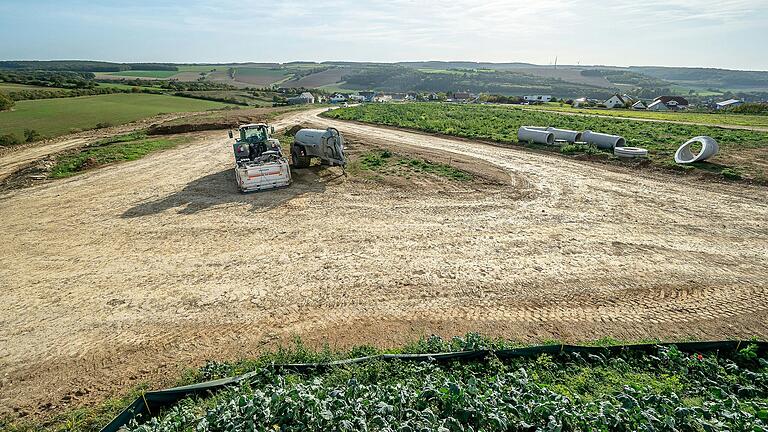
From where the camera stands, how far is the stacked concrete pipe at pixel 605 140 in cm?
2259

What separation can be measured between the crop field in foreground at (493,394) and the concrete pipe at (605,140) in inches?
714

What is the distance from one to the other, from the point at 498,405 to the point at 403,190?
1208 cm

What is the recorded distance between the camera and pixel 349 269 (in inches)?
413

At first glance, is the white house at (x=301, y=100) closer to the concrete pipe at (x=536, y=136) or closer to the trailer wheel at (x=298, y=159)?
the concrete pipe at (x=536, y=136)

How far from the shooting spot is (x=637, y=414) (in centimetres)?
513

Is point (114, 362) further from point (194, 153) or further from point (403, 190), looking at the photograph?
point (194, 153)

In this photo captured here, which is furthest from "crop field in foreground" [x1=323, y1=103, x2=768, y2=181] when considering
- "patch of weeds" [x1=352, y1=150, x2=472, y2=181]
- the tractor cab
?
the tractor cab

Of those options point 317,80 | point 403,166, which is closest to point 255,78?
point 317,80

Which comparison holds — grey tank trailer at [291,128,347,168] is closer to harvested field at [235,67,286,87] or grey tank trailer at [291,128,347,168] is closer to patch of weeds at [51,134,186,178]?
patch of weeds at [51,134,186,178]

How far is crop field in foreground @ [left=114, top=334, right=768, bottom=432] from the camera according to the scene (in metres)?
5.07

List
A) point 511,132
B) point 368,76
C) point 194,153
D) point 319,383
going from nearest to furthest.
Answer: point 319,383, point 194,153, point 511,132, point 368,76

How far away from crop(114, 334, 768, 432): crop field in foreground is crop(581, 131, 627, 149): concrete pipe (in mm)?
18147

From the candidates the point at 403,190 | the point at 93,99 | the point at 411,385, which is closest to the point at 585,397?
the point at 411,385

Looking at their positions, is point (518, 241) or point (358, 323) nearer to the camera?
point (358, 323)
